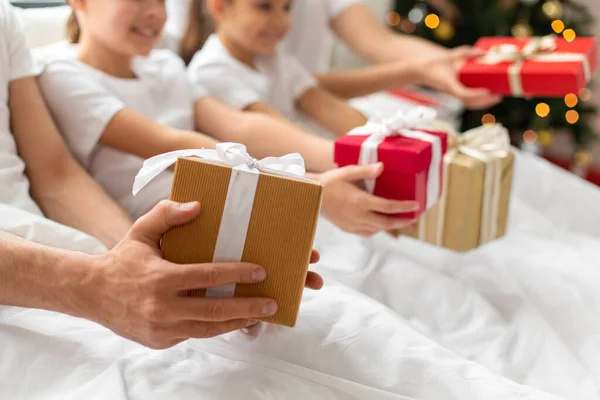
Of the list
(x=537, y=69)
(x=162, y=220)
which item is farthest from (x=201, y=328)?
(x=537, y=69)

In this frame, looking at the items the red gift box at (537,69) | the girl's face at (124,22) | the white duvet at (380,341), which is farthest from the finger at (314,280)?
the red gift box at (537,69)

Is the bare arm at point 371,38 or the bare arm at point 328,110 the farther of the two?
Answer: the bare arm at point 371,38

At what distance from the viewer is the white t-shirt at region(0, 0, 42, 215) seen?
100cm

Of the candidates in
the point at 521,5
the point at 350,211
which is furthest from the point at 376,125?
the point at 521,5

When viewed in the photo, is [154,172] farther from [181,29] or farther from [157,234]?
[181,29]

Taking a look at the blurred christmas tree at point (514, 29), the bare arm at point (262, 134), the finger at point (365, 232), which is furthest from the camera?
the blurred christmas tree at point (514, 29)

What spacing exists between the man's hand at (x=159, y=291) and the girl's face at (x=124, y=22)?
1.85 feet

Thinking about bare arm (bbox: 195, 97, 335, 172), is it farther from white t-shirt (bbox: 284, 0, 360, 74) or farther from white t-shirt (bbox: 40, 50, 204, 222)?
white t-shirt (bbox: 284, 0, 360, 74)

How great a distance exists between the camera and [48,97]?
1153 mm

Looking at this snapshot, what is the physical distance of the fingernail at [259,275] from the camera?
0.72 m

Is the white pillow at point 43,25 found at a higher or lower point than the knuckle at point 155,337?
higher

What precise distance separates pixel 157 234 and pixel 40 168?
0.44m

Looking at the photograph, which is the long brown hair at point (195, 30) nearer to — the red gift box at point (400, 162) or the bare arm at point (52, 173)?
the bare arm at point (52, 173)

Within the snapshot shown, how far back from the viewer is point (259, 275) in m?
0.72
